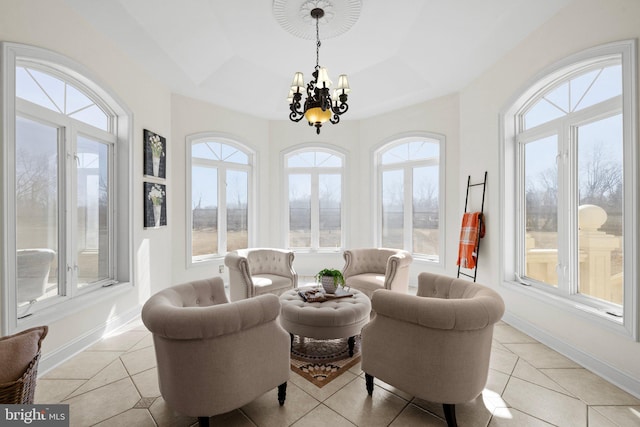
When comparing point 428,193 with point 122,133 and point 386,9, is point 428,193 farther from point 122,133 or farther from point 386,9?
point 122,133

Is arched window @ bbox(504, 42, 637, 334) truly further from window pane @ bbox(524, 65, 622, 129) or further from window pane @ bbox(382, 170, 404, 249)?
window pane @ bbox(382, 170, 404, 249)

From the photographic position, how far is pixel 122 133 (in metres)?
3.58

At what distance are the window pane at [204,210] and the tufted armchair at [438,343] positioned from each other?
3.96m

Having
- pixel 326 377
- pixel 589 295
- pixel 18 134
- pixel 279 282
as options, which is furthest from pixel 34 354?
pixel 589 295

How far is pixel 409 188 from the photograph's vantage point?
5.32 metres

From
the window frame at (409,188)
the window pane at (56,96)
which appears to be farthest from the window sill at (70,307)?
the window frame at (409,188)

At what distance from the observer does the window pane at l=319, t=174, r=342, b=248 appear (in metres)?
5.92

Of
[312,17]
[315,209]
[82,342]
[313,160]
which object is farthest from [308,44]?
[82,342]

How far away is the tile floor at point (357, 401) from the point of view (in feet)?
6.19

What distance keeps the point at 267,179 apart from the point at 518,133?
4134 mm

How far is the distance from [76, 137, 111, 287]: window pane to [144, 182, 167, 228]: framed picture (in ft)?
1.50

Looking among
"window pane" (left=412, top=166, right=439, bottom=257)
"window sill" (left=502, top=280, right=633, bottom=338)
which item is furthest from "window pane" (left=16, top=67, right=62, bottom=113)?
"window sill" (left=502, top=280, right=633, bottom=338)

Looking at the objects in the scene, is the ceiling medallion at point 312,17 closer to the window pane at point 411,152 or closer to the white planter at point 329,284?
the window pane at point 411,152

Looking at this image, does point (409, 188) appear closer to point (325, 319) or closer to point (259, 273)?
point (259, 273)
